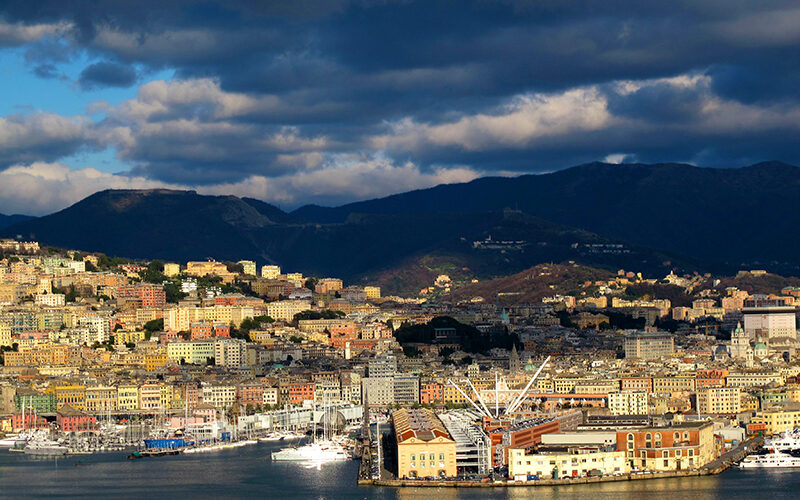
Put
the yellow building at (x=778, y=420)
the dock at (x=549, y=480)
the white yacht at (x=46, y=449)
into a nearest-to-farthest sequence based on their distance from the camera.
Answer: the dock at (x=549, y=480) < the white yacht at (x=46, y=449) < the yellow building at (x=778, y=420)

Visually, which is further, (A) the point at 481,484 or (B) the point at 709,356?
(B) the point at 709,356

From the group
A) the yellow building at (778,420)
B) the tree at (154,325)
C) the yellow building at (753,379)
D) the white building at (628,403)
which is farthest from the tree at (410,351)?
the yellow building at (778,420)

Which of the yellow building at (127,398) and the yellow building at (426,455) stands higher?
the yellow building at (127,398)

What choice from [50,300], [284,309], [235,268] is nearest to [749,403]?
[284,309]

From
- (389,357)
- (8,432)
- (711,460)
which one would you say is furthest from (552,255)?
(711,460)

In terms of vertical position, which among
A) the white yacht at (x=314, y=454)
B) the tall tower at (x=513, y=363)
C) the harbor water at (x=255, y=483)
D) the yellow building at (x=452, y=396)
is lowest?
the harbor water at (x=255, y=483)

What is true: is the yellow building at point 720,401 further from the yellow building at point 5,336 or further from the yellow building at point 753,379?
the yellow building at point 5,336

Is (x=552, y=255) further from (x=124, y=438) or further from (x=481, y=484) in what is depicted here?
(x=481, y=484)

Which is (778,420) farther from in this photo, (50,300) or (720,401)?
(50,300)
